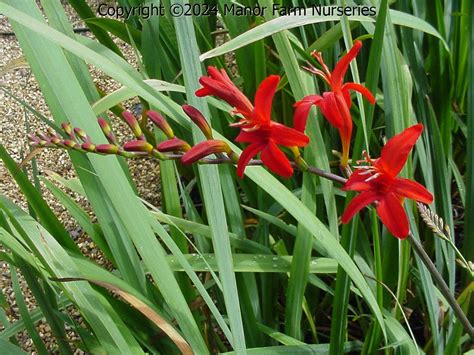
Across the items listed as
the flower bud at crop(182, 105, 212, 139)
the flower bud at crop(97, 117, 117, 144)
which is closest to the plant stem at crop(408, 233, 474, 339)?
the flower bud at crop(182, 105, 212, 139)

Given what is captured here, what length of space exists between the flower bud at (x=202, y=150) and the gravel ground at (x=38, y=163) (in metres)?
0.97

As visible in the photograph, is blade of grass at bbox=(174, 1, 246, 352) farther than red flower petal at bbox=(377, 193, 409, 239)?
Yes

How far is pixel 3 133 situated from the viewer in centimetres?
246

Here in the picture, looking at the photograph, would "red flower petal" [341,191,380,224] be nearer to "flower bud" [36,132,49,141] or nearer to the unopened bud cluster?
the unopened bud cluster

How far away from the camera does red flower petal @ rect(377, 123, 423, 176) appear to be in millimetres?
612

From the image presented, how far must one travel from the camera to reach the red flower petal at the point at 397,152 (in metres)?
0.61

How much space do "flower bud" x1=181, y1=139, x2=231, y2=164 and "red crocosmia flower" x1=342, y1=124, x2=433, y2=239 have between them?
6.0 inches

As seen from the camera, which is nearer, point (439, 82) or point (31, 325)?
point (31, 325)

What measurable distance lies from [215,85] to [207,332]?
0.76 metres

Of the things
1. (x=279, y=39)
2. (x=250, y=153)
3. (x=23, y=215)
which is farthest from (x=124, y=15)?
(x=250, y=153)

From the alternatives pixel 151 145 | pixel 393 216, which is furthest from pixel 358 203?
pixel 151 145

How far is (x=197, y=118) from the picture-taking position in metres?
0.71

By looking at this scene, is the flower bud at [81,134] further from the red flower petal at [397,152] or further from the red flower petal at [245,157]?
the red flower petal at [397,152]

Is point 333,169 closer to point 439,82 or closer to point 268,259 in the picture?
point 439,82
